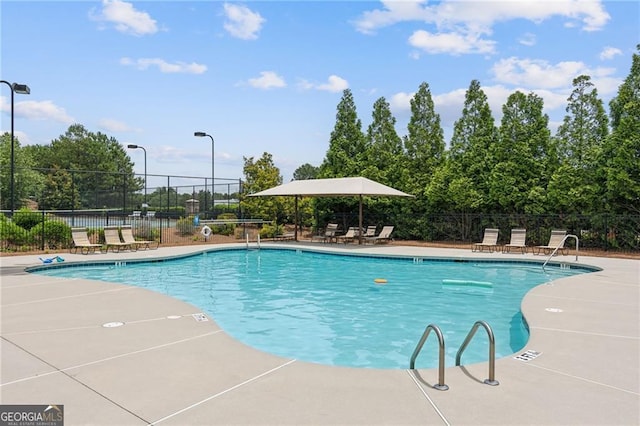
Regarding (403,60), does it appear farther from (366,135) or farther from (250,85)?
(366,135)

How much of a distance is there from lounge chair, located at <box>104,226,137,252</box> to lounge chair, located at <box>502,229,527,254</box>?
563 inches

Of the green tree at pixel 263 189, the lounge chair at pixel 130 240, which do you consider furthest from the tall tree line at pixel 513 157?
the lounge chair at pixel 130 240

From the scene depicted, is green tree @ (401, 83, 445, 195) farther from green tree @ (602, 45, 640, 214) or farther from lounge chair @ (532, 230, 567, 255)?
green tree @ (602, 45, 640, 214)

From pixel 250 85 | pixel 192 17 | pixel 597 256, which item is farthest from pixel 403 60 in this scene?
pixel 597 256

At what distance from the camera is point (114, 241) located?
635 inches

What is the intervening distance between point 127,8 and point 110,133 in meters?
63.8

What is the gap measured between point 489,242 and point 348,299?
9376 mm

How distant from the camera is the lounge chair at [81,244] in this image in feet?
48.9

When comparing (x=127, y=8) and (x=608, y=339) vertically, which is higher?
(x=127, y=8)

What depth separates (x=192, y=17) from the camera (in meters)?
12.5

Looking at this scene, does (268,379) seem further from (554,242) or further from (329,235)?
(329,235)

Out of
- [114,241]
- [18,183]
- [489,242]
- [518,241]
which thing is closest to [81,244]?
[114,241]

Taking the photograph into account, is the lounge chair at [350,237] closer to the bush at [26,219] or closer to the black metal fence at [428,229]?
the black metal fence at [428,229]

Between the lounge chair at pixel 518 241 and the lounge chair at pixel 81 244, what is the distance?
1501 centimetres
